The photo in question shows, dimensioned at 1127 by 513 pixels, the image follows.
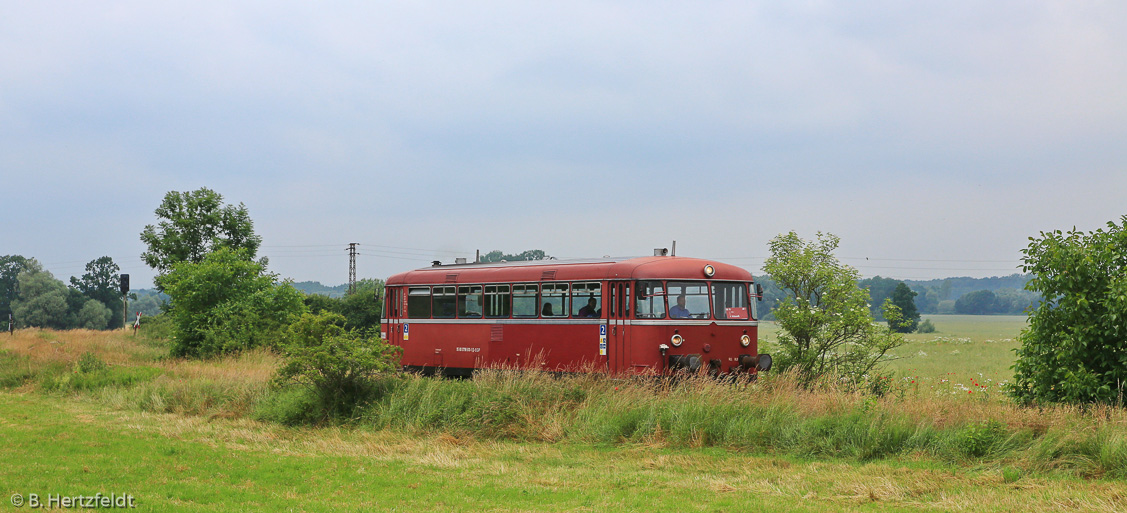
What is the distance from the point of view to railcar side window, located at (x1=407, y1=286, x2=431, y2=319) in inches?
920

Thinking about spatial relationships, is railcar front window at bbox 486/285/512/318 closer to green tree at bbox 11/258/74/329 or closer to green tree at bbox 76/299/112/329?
green tree at bbox 76/299/112/329

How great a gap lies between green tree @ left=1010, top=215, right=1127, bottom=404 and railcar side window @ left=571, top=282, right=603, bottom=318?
8113mm

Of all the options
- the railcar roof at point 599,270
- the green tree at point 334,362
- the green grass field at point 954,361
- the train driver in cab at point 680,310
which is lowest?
the green grass field at point 954,361

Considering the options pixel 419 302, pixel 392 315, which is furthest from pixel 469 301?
pixel 392 315

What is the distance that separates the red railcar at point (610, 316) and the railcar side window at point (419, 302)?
147cm

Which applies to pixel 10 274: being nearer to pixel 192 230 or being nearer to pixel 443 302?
pixel 192 230

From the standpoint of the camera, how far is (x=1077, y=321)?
12602 millimetres

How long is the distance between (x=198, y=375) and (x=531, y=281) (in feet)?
31.5

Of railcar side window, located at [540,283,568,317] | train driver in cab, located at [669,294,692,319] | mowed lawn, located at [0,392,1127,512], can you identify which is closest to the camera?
mowed lawn, located at [0,392,1127,512]

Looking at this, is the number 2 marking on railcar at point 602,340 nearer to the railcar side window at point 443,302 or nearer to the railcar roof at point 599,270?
the railcar roof at point 599,270

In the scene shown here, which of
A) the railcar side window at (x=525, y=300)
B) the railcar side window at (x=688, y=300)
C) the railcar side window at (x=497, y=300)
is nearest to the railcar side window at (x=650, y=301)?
the railcar side window at (x=688, y=300)

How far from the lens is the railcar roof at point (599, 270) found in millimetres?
18188

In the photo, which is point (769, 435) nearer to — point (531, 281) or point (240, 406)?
point (531, 281)

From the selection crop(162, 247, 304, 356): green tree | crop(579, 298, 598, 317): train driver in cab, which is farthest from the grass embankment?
crop(162, 247, 304, 356): green tree
